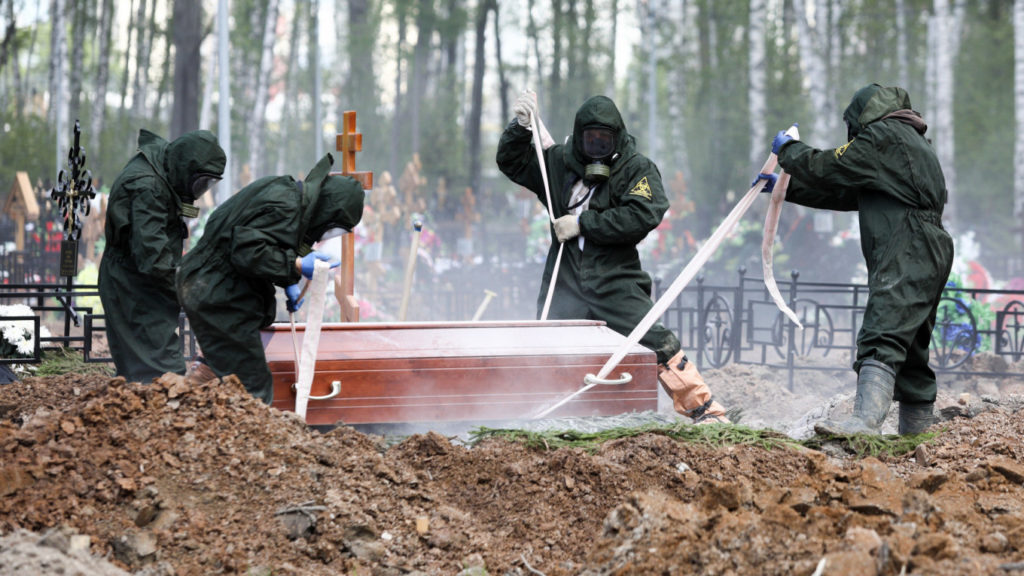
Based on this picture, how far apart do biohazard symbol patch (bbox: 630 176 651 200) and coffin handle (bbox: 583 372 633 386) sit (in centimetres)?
126

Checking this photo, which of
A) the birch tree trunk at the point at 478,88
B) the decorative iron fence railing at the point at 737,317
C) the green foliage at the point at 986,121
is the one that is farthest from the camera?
the green foliage at the point at 986,121

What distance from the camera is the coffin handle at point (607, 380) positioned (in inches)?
214

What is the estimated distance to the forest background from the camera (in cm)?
2188

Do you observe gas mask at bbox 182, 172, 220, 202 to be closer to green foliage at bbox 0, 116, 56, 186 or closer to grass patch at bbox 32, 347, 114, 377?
grass patch at bbox 32, 347, 114, 377

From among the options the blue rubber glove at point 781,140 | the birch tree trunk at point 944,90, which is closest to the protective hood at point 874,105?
the blue rubber glove at point 781,140

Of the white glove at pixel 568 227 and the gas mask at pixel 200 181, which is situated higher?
the gas mask at pixel 200 181

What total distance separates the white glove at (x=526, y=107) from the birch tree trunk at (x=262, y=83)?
666 inches

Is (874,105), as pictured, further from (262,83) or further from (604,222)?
(262,83)

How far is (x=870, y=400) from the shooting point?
521 centimetres

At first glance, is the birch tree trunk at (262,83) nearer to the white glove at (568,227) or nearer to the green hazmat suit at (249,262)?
the white glove at (568,227)

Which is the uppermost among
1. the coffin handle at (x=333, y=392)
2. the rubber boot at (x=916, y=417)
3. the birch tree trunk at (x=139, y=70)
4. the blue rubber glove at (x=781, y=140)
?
the birch tree trunk at (x=139, y=70)

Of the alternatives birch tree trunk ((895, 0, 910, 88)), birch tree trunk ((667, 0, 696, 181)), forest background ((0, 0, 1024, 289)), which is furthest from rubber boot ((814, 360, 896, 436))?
birch tree trunk ((895, 0, 910, 88))

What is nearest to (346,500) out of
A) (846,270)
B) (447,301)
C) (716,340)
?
(716,340)

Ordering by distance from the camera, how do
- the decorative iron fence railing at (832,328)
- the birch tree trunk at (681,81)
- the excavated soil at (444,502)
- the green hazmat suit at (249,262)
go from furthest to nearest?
1. the birch tree trunk at (681,81)
2. the decorative iron fence railing at (832,328)
3. the green hazmat suit at (249,262)
4. the excavated soil at (444,502)
